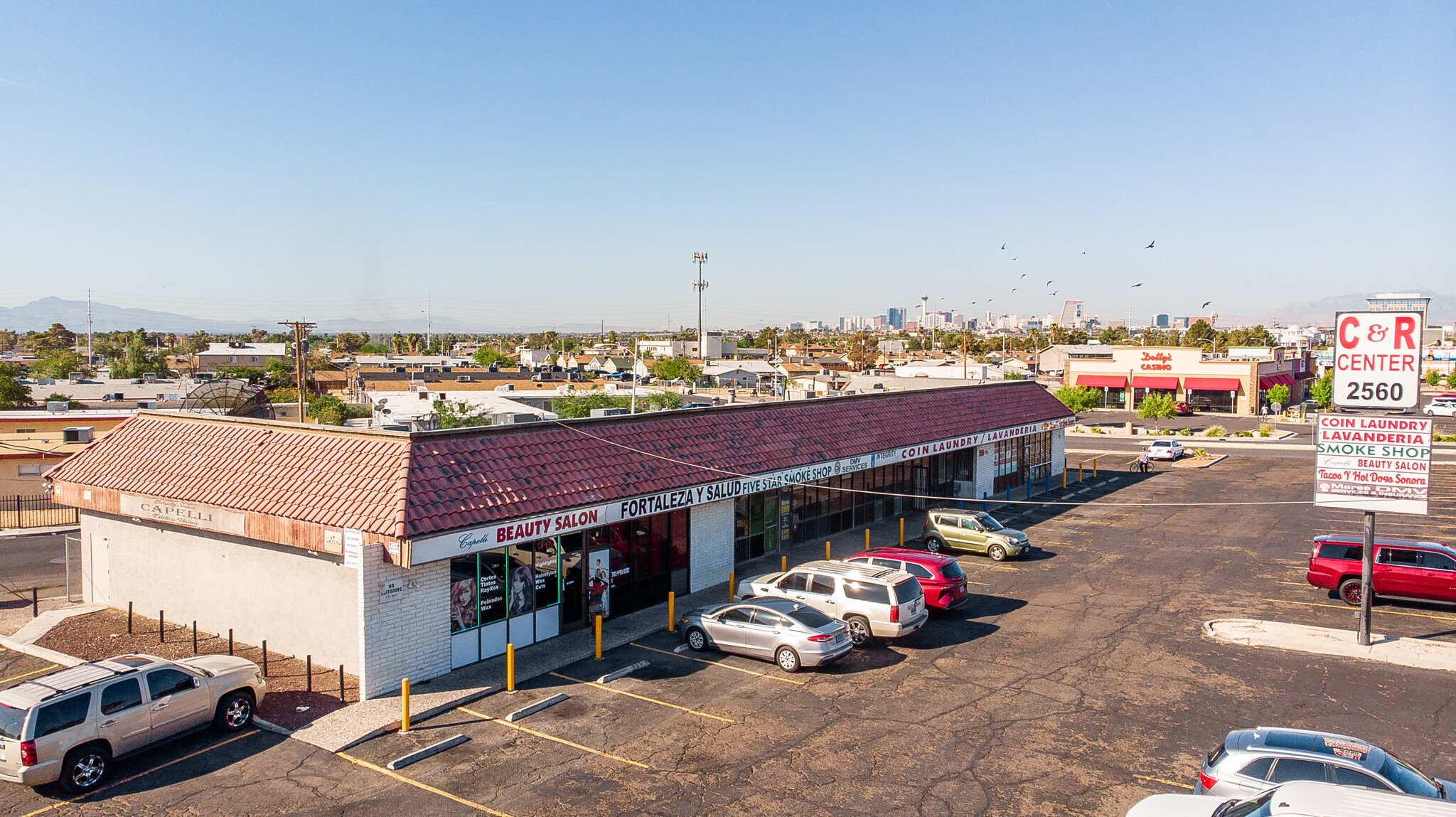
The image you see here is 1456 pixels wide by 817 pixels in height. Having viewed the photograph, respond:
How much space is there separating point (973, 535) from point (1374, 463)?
11.5m

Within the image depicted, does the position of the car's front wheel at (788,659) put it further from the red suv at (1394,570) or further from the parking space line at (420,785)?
the red suv at (1394,570)

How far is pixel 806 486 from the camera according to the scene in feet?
96.5

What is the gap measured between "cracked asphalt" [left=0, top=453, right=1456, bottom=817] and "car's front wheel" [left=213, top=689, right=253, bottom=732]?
41 centimetres

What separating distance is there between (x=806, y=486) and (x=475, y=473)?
13.4 meters

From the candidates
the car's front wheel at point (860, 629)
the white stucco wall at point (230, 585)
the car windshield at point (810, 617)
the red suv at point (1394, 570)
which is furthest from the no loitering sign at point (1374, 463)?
the white stucco wall at point (230, 585)

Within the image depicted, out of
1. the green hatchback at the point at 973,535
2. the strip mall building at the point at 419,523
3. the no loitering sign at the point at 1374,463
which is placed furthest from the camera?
the green hatchback at the point at 973,535

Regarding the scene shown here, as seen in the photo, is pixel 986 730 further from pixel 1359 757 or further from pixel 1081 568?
pixel 1081 568

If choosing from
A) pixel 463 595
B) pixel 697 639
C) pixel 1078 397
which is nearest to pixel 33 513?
pixel 463 595

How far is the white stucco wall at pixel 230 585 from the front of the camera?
709 inches

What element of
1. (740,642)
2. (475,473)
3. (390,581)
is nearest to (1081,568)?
(740,642)

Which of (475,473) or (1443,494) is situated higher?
(475,473)

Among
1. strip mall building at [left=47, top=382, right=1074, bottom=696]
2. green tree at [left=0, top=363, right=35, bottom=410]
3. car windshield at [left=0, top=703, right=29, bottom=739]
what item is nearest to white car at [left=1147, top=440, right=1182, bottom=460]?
strip mall building at [left=47, top=382, right=1074, bottom=696]

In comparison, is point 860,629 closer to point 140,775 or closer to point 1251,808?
point 1251,808

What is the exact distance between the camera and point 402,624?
16891 mm
